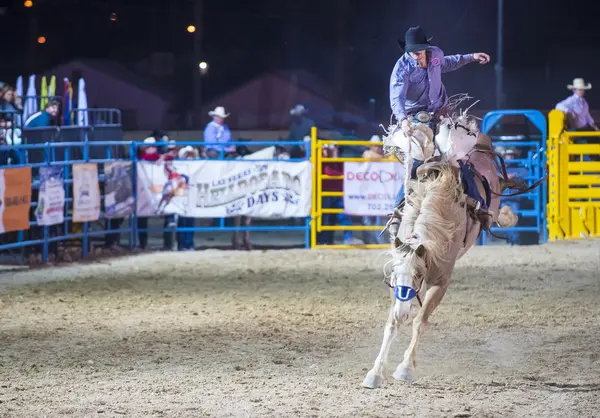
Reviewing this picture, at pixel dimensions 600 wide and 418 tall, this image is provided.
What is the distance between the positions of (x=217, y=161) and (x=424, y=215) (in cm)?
844

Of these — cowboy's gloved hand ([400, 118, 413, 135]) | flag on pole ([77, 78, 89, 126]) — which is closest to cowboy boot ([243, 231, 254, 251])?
flag on pole ([77, 78, 89, 126])

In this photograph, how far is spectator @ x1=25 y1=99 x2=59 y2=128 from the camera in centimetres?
1432

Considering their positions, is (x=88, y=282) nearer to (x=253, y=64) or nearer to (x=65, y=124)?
(x=65, y=124)

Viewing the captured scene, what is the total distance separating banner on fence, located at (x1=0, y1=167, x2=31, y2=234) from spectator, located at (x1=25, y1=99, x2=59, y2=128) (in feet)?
6.91

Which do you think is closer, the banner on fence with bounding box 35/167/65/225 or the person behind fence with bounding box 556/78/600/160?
the banner on fence with bounding box 35/167/65/225

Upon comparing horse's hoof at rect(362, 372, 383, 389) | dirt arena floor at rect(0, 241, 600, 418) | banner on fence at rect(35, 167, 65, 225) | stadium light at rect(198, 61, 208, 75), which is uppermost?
stadium light at rect(198, 61, 208, 75)

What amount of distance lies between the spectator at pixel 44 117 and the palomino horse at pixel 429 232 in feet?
26.9

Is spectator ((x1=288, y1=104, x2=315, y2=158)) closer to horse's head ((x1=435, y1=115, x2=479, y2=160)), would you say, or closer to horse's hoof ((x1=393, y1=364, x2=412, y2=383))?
horse's head ((x1=435, y1=115, x2=479, y2=160))

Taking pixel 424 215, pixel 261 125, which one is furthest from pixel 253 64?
pixel 424 215

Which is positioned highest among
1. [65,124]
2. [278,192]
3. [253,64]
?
[253,64]

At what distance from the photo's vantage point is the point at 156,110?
3288 centimetres

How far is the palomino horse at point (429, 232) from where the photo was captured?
6199mm

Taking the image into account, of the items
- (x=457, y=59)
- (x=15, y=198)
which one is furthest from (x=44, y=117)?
(x=457, y=59)

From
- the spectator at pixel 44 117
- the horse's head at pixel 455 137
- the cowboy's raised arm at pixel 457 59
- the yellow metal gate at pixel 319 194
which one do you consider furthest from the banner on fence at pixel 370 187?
the horse's head at pixel 455 137
